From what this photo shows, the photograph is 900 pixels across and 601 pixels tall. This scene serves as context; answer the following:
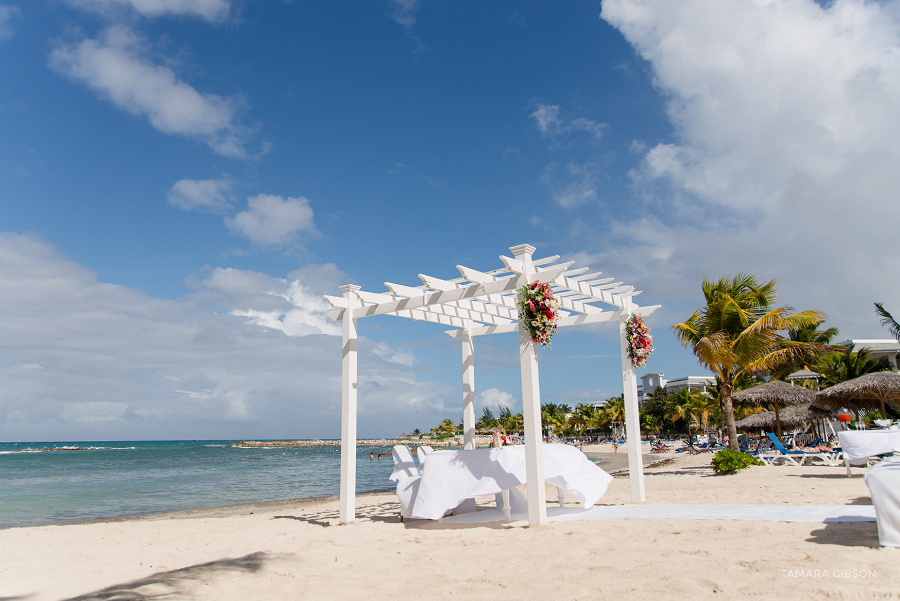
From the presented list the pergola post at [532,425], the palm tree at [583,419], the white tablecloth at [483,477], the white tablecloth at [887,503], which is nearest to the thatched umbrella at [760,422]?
the white tablecloth at [483,477]

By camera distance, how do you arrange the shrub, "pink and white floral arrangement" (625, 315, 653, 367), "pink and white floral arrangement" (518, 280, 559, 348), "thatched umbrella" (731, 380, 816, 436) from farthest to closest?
"thatched umbrella" (731, 380, 816, 436), the shrub, "pink and white floral arrangement" (625, 315, 653, 367), "pink and white floral arrangement" (518, 280, 559, 348)

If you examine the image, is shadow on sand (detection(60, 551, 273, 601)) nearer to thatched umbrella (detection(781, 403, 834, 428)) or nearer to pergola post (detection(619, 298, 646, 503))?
pergola post (detection(619, 298, 646, 503))

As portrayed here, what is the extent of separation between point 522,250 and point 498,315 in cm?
324

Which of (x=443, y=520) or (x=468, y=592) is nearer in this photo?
(x=468, y=592)

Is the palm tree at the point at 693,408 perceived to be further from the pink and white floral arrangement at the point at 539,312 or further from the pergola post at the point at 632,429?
the pink and white floral arrangement at the point at 539,312

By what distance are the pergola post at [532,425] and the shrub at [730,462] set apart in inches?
330

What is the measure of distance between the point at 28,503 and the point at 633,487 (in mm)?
18551

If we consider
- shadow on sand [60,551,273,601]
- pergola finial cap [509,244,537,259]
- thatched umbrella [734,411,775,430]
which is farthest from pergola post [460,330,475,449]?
thatched umbrella [734,411,775,430]

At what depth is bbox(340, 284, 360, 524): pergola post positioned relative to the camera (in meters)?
8.23

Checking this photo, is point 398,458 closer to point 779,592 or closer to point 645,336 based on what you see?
point 645,336

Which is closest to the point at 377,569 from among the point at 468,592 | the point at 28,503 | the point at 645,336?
the point at 468,592

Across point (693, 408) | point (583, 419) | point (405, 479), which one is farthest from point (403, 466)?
point (583, 419)

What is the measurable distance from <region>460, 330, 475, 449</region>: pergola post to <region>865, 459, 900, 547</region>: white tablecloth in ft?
20.4

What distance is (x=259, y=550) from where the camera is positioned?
258 inches
